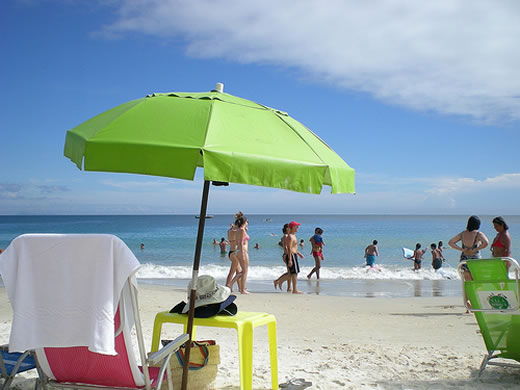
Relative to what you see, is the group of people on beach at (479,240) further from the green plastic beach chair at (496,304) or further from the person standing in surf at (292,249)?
the person standing in surf at (292,249)

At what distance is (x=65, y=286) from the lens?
2.48m

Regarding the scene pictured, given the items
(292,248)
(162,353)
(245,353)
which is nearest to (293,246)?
(292,248)

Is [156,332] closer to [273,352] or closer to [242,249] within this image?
[273,352]

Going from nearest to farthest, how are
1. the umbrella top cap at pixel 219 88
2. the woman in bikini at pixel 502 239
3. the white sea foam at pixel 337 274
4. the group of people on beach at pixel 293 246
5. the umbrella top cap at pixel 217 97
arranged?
the umbrella top cap at pixel 217 97
the umbrella top cap at pixel 219 88
the woman in bikini at pixel 502 239
the group of people on beach at pixel 293 246
the white sea foam at pixel 337 274

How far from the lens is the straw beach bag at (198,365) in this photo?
11.8 ft

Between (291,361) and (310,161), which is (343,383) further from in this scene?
(310,161)

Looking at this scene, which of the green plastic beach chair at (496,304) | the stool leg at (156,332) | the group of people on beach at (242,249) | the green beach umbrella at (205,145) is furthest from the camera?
the group of people on beach at (242,249)

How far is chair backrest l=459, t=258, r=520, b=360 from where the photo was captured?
421cm

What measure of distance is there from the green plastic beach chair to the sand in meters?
0.33

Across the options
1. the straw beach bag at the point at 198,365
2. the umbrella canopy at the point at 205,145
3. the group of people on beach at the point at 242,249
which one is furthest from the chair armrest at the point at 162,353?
the group of people on beach at the point at 242,249

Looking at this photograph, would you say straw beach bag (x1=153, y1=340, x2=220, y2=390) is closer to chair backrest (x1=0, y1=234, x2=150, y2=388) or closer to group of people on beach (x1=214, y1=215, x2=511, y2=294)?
chair backrest (x1=0, y1=234, x2=150, y2=388)

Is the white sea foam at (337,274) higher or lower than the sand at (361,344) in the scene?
lower

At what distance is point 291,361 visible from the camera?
4996 mm

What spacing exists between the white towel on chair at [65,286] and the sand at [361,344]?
1802 millimetres
